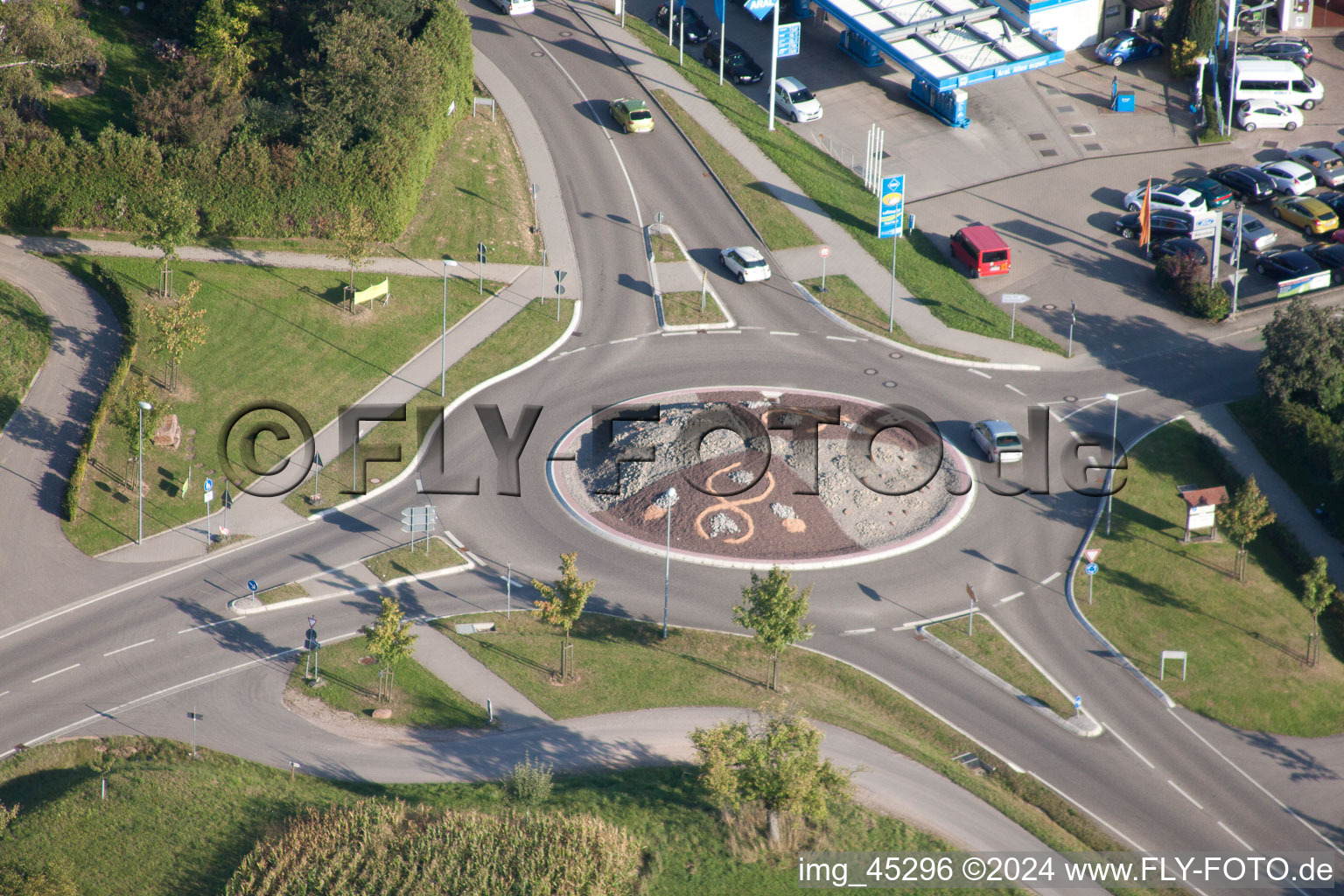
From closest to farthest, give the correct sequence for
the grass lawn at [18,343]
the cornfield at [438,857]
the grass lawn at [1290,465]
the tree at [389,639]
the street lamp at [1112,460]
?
the cornfield at [438,857] → the tree at [389,639] → the street lamp at [1112,460] → the grass lawn at [1290,465] → the grass lawn at [18,343]

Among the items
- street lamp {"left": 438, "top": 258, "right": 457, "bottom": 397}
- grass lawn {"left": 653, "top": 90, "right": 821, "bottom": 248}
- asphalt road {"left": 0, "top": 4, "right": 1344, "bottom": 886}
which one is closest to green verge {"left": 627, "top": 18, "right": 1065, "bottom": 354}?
grass lawn {"left": 653, "top": 90, "right": 821, "bottom": 248}

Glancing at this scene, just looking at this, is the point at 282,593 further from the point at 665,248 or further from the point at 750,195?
the point at 750,195

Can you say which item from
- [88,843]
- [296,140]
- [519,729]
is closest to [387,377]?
[296,140]

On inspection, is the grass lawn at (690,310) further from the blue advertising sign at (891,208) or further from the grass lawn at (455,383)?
the blue advertising sign at (891,208)

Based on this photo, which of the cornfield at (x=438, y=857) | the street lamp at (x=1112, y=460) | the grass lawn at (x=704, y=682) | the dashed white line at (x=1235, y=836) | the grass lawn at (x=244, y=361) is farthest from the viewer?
the street lamp at (x=1112, y=460)

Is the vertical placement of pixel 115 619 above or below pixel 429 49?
below

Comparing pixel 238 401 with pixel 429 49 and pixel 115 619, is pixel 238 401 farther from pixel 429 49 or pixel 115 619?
pixel 429 49

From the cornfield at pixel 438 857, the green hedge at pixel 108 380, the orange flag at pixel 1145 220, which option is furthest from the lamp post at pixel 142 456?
the orange flag at pixel 1145 220
